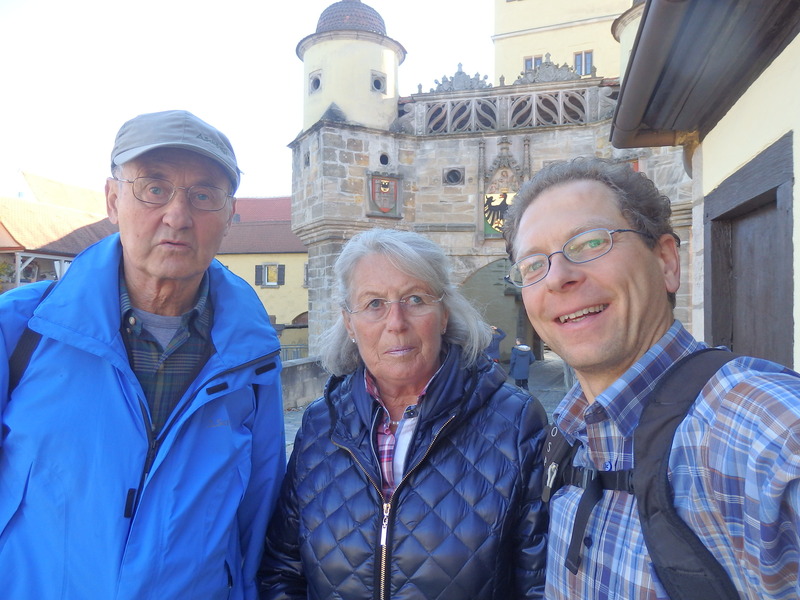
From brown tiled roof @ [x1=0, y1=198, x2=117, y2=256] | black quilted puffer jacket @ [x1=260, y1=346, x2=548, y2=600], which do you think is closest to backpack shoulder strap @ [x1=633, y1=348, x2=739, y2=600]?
black quilted puffer jacket @ [x1=260, y1=346, x2=548, y2=600]

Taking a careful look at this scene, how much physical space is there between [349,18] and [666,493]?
11542 mm

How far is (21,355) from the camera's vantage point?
139 cm

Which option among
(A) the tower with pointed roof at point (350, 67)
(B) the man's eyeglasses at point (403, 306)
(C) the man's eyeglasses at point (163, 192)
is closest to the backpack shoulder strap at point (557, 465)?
(B) the man's eyeglasses at point (403, 306)

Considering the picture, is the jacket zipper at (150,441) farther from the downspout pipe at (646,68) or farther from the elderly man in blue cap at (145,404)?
the downspout pipe at (646,68)

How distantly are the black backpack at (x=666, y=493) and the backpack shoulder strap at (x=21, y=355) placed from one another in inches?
52.6

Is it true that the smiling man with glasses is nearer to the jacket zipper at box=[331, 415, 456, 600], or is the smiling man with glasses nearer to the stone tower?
the jacket zipper at box=[331, 415, 456, 600]

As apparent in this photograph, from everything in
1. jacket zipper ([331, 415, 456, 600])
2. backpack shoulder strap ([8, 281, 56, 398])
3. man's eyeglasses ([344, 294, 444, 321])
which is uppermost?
man's eyeglasses ([344, 294, 444, 321])

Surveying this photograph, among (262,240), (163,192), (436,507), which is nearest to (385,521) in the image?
(436,507)

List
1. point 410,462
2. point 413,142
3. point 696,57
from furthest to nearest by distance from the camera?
point 413,142, point 696,57, point 410,462

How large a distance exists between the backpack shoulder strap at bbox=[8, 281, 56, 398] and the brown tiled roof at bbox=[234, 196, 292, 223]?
34444 millimetres

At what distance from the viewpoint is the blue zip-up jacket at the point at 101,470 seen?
52.3 inches

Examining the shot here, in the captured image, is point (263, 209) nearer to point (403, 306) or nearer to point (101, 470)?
point (403, 306)

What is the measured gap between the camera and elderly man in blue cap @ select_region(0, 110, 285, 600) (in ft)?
4.41

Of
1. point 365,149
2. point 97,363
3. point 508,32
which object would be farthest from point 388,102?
point 508,32
